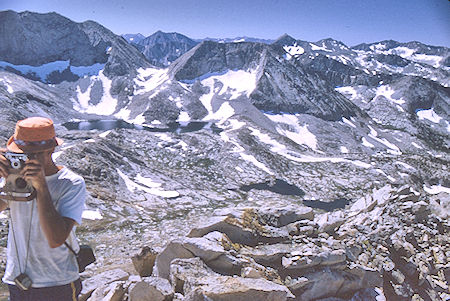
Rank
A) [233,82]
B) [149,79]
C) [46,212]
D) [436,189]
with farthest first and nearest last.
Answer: [149,79], [233,82], [436,189], [46,212]

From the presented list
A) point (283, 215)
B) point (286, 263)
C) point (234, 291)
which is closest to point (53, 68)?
point (283, 215)

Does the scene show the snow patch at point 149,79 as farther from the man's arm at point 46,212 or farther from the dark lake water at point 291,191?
the man's arm at point 46,212

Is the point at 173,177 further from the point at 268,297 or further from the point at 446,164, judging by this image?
the point at 446,164

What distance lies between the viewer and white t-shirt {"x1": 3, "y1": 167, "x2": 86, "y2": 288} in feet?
13.8

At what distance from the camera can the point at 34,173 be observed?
153 inches

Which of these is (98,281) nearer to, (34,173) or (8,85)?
→ (34,173)

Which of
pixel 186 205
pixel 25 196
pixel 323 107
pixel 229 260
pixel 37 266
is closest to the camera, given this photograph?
pixel 25 196

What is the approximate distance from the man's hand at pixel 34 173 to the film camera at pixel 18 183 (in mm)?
80

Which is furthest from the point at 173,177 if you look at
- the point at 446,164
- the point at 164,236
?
the point at 446,164

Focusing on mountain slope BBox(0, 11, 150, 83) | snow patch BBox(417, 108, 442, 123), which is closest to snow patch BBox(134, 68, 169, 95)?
mountain slope BBox(0, 11, 150, 83)

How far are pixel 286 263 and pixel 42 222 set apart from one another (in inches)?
279

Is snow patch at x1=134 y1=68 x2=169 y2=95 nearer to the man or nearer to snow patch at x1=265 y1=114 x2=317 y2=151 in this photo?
snow patch at x1=265 y1=114 x2=317 y2=151

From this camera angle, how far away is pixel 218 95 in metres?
149

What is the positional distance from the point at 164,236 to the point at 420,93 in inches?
8339
